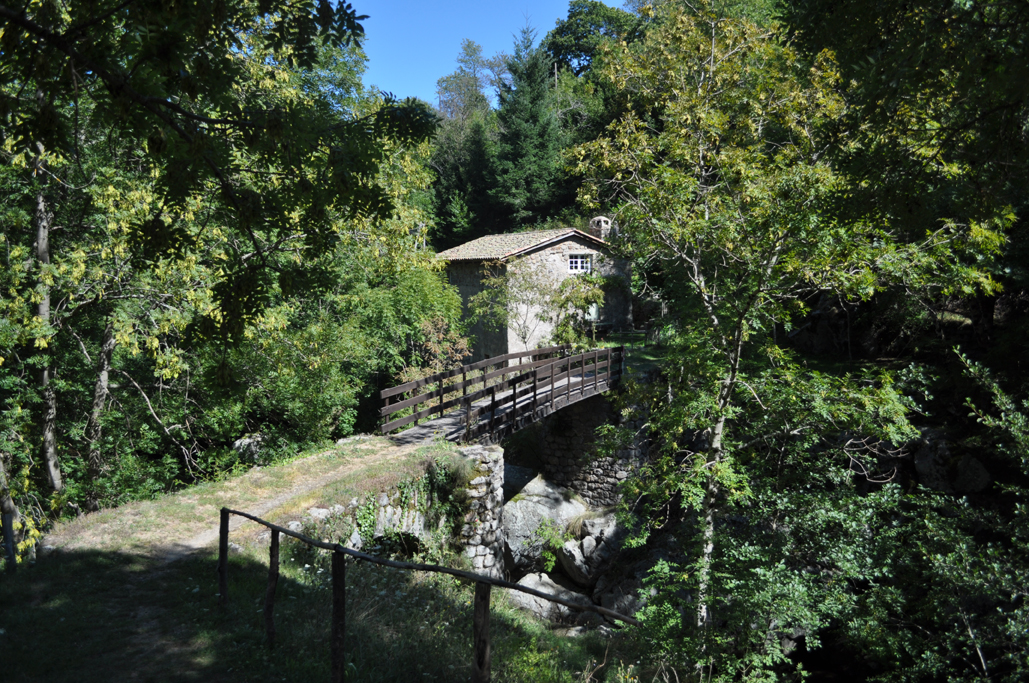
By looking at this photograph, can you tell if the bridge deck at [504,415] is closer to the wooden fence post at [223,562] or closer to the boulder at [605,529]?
the boulder at [605,529]

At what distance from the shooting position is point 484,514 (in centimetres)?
1012

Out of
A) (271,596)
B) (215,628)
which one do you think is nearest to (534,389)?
(215,628)

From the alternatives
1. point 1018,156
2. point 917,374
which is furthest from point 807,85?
point 1018,156

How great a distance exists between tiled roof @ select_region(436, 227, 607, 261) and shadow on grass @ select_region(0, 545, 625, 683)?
49.0ft

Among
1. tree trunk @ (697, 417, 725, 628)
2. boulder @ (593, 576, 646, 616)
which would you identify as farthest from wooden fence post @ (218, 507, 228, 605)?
boulder @ (593, 576, 646, 616)

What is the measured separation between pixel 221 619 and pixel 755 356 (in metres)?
9.71

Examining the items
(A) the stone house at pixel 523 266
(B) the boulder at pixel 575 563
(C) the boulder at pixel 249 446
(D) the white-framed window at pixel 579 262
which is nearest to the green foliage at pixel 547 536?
(B) the boulder at pixel 575 563

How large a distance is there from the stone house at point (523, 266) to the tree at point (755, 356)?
7.86m

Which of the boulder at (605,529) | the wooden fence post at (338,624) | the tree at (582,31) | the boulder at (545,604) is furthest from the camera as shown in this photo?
the tree at (582,31)

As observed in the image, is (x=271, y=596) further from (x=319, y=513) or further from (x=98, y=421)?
(x=98, y=421)

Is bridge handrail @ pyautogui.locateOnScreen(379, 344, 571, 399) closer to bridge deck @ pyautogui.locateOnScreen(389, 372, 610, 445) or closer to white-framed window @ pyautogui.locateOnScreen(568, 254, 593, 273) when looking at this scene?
bridge deck @ pyautogui.locateOnScreen(389, 372, 610, 445)

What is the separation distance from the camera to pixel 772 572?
279 inches

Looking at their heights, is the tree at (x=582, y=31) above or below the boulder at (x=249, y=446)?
above

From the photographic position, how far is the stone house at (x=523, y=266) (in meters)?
20.0
